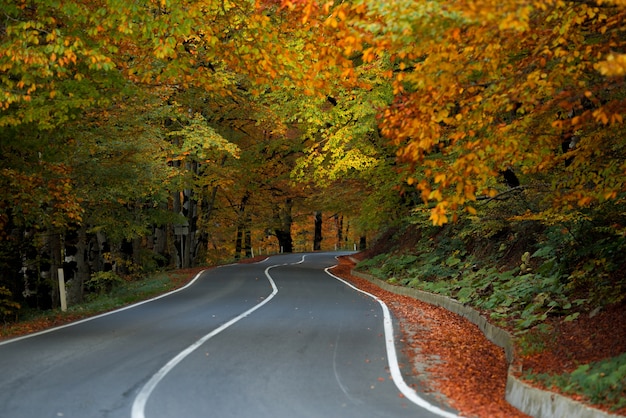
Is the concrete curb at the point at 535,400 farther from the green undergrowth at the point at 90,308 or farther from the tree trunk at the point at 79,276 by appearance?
the tree trunk at the point at 79,276

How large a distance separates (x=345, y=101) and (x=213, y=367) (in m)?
15.8

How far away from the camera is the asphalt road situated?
7.12 m

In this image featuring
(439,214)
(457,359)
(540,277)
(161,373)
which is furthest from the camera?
(540,277)

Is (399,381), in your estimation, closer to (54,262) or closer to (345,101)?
(345,101)

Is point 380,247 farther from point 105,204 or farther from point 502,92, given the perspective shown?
point 502,92

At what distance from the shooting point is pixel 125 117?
20.1 meters

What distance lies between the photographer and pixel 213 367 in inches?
364

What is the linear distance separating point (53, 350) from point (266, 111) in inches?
791

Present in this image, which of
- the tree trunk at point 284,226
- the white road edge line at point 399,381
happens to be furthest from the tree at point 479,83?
the tree trunk at point 284,226

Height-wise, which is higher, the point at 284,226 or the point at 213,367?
the point at 284,226

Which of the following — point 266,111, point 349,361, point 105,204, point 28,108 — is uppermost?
point 266,111

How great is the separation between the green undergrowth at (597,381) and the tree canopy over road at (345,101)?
6.27 ft

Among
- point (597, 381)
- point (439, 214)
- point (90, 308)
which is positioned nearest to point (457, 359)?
point (597, 381)

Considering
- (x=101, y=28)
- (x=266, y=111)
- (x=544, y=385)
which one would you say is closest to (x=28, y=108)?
(x=101, y=28)
